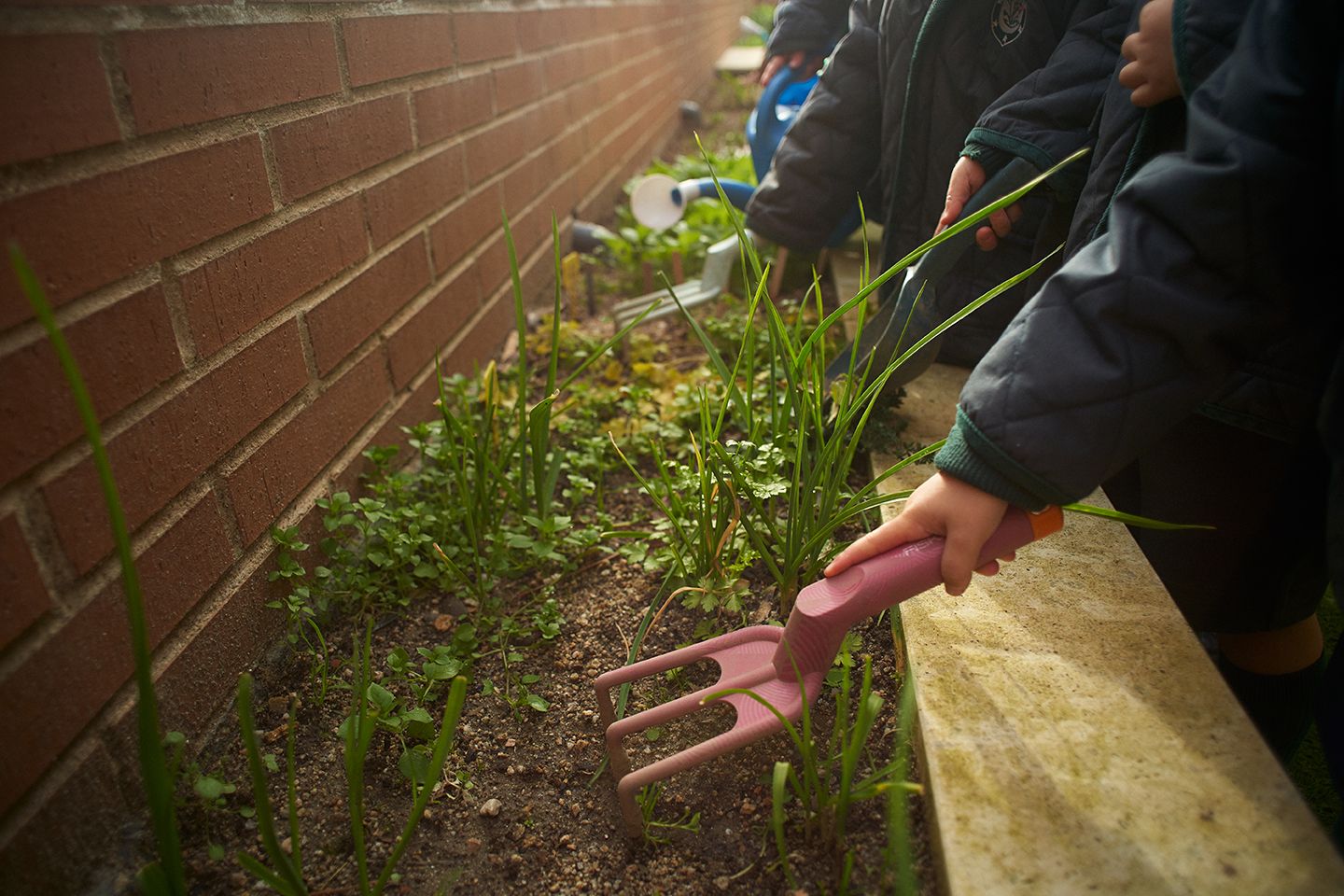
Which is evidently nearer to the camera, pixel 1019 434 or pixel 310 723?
pixel 1019 434

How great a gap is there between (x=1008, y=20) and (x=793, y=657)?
1.20 metres

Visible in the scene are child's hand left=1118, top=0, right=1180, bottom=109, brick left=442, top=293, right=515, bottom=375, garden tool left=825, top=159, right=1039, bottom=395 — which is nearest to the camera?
child's hand left=1118, top=0, right=1180, bottom=109

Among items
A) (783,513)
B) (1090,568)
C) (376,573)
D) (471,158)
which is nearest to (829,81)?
(471,158)

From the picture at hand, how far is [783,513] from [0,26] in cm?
123

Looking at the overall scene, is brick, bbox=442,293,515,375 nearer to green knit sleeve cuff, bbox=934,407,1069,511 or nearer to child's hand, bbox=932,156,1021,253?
child's hand, bbox=932,156,1021,253

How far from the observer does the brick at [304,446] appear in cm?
119

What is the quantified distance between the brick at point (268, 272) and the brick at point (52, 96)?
207 mm

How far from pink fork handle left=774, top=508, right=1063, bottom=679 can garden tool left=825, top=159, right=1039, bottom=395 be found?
0.41 meters

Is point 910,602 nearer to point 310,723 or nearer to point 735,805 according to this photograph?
point 735,805

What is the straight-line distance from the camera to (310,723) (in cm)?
117

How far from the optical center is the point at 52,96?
843 millimetres

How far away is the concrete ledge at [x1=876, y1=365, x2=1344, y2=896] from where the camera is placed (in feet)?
2.67

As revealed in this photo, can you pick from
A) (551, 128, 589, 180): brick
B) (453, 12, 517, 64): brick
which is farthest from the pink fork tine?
(551, 128, 589, 180): brick

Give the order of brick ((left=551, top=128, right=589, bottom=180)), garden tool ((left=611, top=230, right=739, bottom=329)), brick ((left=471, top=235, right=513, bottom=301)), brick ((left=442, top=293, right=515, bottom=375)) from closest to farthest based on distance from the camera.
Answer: brick ((left=442, top=293, right=515, bottom=375)) → brick ((left=471, top=235, right=513, bottom=301)) → garden tool ((left=611, top=230, right=739, bottom=329)) → brick ((left=551, top=128, right=589, bottom=180))
